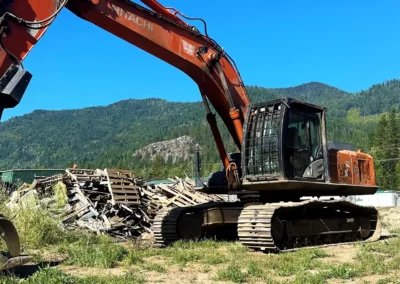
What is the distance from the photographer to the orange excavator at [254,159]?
971cm

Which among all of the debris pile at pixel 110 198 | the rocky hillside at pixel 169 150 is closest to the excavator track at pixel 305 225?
the debris pile at pixel 110 198

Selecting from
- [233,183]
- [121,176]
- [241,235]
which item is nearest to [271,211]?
[241,235]

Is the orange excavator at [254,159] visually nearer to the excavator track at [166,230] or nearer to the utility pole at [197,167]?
the excavator track at [166,230]

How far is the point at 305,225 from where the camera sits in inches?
432

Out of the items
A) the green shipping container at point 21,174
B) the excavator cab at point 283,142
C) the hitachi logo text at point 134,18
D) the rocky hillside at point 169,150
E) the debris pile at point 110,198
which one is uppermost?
the rocky hillside at point 169,150

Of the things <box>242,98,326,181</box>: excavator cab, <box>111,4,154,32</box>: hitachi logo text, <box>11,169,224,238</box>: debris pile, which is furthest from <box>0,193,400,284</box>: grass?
<box>111,4,154,32</box>: hitachi logo text

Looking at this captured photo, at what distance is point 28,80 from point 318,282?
4864 millimetres

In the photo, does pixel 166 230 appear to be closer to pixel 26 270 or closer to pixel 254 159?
pixel 254 159

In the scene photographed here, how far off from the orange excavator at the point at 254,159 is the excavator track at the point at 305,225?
0.02 metres

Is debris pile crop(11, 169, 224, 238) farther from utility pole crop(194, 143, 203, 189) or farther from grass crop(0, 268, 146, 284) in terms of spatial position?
grass crop(0, 268, 146, 284)

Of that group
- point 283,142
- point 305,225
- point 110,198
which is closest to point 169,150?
point 110,198

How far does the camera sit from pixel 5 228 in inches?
283

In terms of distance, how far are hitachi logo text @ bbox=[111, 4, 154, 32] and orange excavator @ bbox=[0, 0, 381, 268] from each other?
0.02 metres

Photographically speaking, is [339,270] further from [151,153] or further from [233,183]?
[151,153]
